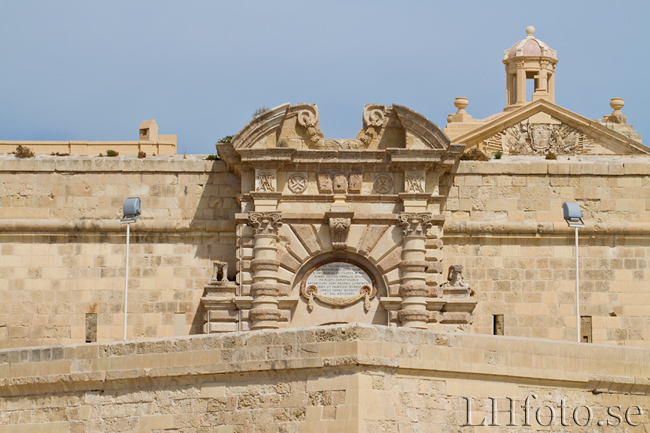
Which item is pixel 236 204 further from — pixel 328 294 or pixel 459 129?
pixel 459 129

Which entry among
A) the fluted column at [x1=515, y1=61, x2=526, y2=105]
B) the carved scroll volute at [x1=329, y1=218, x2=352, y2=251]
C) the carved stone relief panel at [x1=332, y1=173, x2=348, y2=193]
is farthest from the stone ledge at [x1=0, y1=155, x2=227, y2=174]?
the fluted column at [x1=515, y1=61, x2=526, y2=105]

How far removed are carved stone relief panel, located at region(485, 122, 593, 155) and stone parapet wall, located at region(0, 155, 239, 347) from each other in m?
23.0

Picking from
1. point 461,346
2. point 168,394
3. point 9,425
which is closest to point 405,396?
point 461,346

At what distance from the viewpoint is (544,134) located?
2197 inches

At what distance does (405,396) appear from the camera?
2255 centimetres

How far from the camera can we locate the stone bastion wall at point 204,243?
32.3 meters

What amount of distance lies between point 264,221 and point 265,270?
859 mm

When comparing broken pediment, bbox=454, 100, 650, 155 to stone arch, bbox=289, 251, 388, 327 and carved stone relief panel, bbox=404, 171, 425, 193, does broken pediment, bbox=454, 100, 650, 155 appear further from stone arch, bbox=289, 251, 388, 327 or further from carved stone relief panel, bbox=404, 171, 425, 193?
stone arch, bbox=289, 251, 388, 327

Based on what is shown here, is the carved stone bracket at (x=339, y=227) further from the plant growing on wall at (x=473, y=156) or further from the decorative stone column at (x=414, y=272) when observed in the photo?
the plant growing on wall at (x=473, y=156)

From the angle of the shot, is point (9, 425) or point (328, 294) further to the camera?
point (328, 294)

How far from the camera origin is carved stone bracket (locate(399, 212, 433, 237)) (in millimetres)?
31594

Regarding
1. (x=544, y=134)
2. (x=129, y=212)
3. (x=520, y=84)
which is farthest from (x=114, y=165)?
(x=520, y=84)

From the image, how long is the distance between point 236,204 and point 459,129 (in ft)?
85.6

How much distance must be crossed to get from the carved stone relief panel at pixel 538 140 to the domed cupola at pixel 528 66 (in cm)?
830
